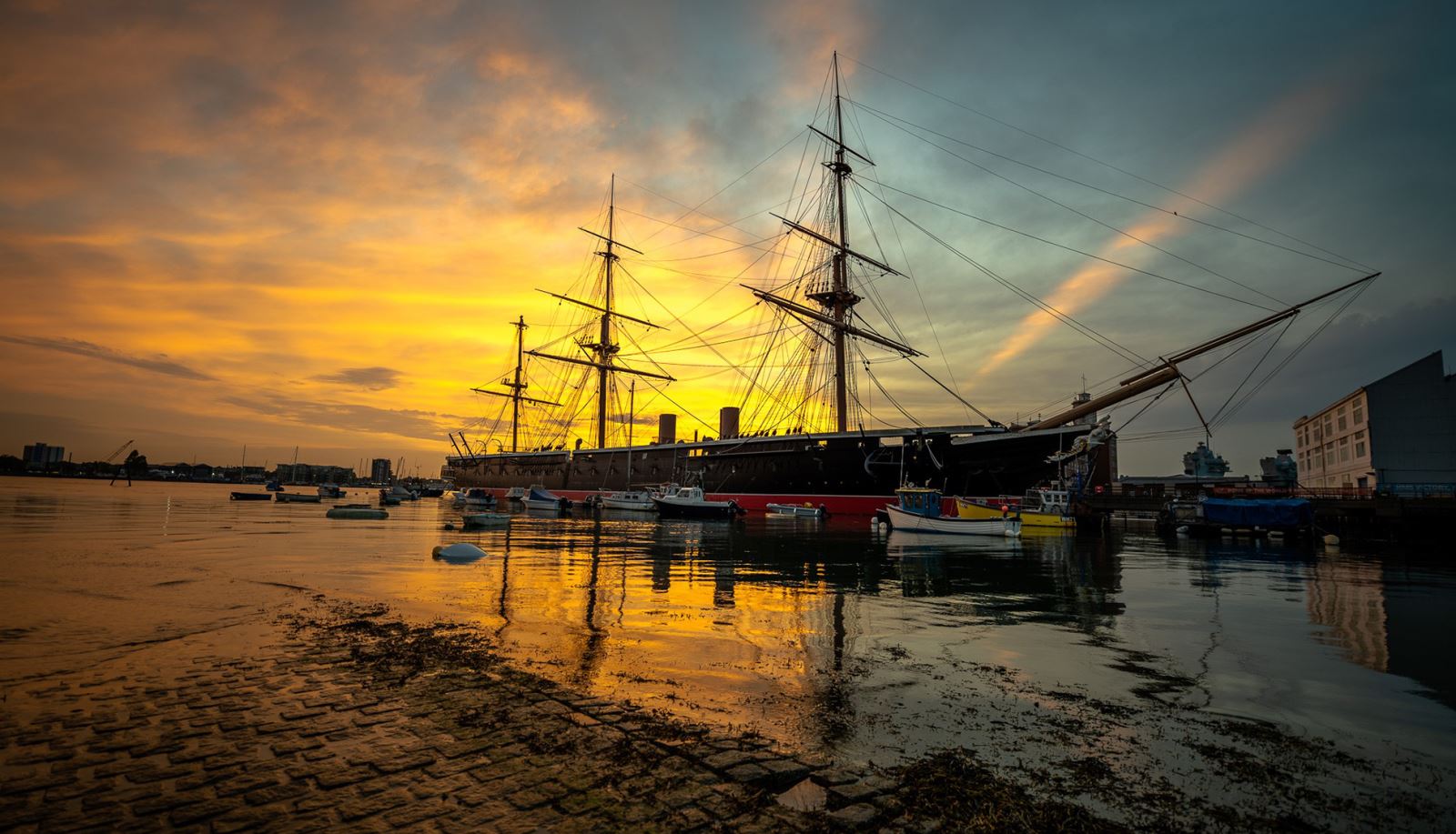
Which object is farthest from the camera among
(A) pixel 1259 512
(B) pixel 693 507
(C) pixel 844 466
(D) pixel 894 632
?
(C) pixel 844 466

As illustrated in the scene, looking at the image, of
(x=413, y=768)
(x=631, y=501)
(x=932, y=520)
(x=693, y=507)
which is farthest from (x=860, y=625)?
(x=631, y=501)

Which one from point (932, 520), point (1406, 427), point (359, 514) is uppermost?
point (1406, 427)

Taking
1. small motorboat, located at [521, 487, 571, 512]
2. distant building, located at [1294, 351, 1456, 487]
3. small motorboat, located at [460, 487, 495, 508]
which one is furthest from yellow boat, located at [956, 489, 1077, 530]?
small motorboat, located at [460, 487, 495, 508]

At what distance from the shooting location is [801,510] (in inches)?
2083

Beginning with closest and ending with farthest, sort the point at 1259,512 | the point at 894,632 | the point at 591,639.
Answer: the point at 591,639
the point at 894,632
the point at 1259,512

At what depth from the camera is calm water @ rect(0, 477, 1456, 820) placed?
240 inches

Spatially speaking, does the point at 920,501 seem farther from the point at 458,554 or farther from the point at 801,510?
the point at 458,554

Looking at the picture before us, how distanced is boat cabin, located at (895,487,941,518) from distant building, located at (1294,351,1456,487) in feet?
143

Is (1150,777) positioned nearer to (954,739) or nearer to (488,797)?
(954,739)

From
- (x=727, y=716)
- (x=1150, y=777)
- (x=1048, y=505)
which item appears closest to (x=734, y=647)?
(x=727, y=716)

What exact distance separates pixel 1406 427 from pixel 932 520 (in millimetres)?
52192

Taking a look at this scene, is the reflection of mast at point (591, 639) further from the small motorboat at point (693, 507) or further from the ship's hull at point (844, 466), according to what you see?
the ship's hull at point (844, 466)

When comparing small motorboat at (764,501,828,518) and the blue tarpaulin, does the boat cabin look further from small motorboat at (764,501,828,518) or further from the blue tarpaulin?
the blue tarpaulin

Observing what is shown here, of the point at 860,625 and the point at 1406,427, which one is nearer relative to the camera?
the point at 860,625
